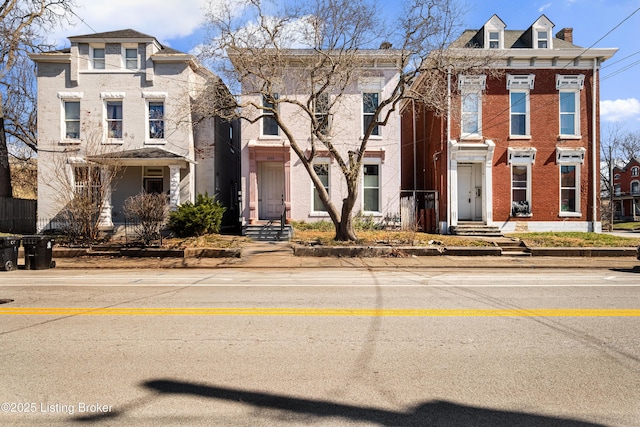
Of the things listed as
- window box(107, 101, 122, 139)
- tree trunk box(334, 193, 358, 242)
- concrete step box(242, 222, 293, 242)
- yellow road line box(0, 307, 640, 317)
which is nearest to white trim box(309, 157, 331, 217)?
concrete step box(242, 222, 293, 242)

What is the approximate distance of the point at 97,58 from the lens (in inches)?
798

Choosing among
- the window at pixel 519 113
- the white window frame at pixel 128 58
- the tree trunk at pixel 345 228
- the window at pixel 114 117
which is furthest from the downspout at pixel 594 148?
the window at pixel 114 117

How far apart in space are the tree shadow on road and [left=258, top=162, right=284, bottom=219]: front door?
18.3 meters

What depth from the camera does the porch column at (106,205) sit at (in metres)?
16.9

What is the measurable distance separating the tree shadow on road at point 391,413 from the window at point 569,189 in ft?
67.6

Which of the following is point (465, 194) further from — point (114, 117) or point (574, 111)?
point (114, 117)

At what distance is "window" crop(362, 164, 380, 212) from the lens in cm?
2141

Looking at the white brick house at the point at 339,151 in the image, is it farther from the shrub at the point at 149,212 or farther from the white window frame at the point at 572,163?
the white window frame at the point at 572,163

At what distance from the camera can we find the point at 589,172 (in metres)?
21.0

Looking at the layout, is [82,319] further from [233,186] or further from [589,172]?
[589,172]

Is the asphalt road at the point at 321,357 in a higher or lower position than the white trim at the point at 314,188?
lower

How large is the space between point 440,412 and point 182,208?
15955 mm

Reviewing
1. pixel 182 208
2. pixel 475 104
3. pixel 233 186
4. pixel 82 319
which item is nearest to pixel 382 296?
pixel 82 319

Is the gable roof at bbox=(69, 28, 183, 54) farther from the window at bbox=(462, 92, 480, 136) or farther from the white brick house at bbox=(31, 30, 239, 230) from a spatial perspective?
the window at bbox=(462, 92, 480, 136)
